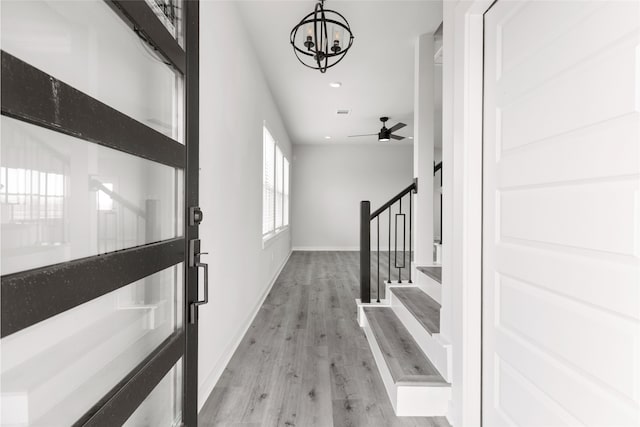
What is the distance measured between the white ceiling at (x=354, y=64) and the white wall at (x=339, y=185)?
194cm

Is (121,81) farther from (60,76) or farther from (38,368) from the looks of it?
(38,368)

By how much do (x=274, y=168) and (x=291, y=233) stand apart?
3470mm

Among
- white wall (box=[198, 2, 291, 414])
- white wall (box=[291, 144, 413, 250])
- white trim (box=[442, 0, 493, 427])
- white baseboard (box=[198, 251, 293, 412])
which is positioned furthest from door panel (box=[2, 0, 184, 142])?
white wall (box=[291, 144, 413, 250])

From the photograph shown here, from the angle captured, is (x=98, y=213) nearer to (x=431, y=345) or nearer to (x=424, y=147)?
(x=431, y=345)

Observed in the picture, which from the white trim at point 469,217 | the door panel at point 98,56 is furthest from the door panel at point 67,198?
the white trim at point 469,217

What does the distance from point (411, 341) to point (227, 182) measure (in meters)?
1.82

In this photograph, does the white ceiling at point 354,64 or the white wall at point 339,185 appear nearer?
the white ceiling at point 354,64

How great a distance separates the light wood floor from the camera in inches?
72.2

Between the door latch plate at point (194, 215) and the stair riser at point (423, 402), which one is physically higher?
the door latch plate at point (194, 215)

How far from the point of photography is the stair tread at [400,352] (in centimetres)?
191

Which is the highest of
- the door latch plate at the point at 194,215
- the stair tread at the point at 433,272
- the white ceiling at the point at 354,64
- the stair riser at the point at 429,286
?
the white ceiling at the point at 354,64

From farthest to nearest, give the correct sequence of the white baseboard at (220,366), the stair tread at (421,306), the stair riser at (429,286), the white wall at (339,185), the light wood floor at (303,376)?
the white wall at (339,185) → the stair riser at (429,286) → the stair tread at (421,306) → the white baseboard at (220,366) → the light wood floor at (303,376)

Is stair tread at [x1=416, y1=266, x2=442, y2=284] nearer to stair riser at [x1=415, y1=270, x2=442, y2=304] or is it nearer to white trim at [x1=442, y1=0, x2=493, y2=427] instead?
stair riser at [x1=415, y1=270, x2=442, y2=304]

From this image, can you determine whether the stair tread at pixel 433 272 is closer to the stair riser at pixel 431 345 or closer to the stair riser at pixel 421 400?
the stair riser at pixel 431 345
